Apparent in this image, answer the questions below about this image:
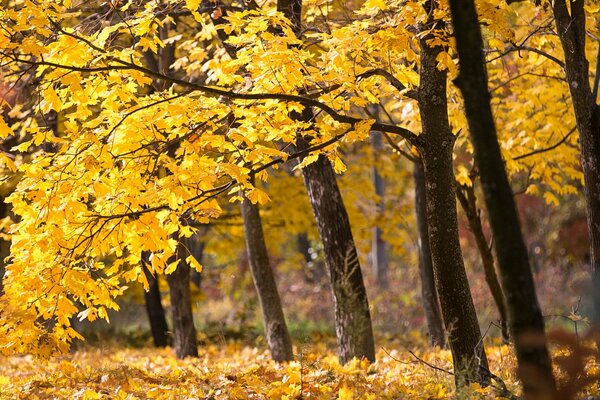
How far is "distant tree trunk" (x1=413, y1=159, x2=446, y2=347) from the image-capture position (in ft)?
39.1

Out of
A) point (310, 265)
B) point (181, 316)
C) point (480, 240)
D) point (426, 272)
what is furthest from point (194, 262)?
point (310, 265)

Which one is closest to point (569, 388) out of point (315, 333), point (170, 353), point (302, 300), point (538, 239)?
point (170, 353)

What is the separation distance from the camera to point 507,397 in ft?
18.6

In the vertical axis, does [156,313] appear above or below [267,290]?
below

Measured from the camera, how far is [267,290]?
10.5 meters

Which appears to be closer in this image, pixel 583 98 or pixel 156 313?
pixel 583 98

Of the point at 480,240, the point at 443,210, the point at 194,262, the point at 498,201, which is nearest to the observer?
the point at 498,201

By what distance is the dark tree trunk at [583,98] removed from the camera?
7074 mm

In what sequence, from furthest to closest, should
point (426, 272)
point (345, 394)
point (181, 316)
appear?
point (426, 272) → point (181, 316) → point (345, 394)

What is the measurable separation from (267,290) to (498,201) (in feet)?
21.2

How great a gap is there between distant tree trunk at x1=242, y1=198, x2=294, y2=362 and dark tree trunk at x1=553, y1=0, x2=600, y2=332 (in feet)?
15.0

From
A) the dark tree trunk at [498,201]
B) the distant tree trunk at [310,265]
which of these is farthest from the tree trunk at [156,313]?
the distant tree trunk at [310,265]

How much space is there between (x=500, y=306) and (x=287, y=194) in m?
5.32

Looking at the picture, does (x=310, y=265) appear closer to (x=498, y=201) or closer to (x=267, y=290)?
(x=267, y=290)
